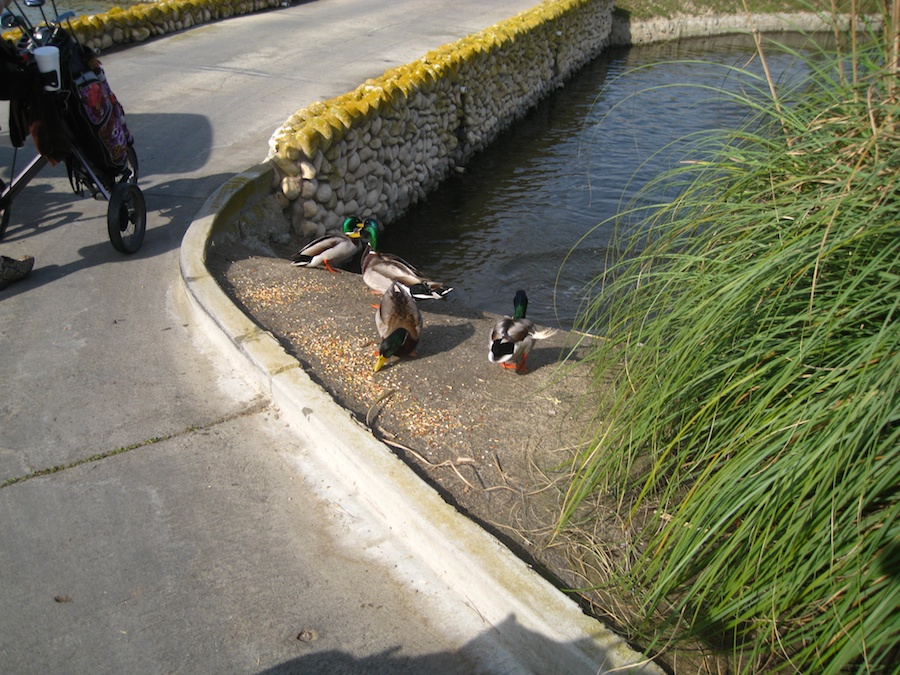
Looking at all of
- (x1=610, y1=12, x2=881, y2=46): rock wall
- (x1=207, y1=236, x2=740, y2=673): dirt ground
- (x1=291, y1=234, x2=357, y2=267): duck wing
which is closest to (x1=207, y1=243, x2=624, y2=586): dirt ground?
(x1=207, y1=236, x2=740, y2=673): dirt ground

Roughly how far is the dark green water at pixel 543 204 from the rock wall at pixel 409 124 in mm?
447

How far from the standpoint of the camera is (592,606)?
3.08 m

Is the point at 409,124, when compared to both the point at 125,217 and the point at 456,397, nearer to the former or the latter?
the point at 125,217

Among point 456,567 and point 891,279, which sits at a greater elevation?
point 891,279

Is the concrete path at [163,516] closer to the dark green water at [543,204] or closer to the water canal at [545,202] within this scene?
the water canal at [545,202]

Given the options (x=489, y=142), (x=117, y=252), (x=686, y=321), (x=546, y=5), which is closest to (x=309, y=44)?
(x=489, y=142)

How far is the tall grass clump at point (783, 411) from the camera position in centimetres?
254

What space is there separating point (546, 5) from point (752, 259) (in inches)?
648

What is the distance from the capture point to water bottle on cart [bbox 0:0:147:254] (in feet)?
17.9

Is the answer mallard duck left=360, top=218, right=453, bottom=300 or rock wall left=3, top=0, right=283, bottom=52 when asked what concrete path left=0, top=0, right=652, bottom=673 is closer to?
mallard duck left=360, top=218, right=453, bottom=300

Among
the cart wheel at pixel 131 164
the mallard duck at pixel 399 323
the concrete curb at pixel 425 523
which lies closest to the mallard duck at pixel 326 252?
the cart wheel at pixel 131 164

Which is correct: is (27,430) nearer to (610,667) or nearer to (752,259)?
(610,667)

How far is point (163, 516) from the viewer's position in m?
3.72

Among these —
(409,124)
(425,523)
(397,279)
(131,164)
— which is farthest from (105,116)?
(409,124)
